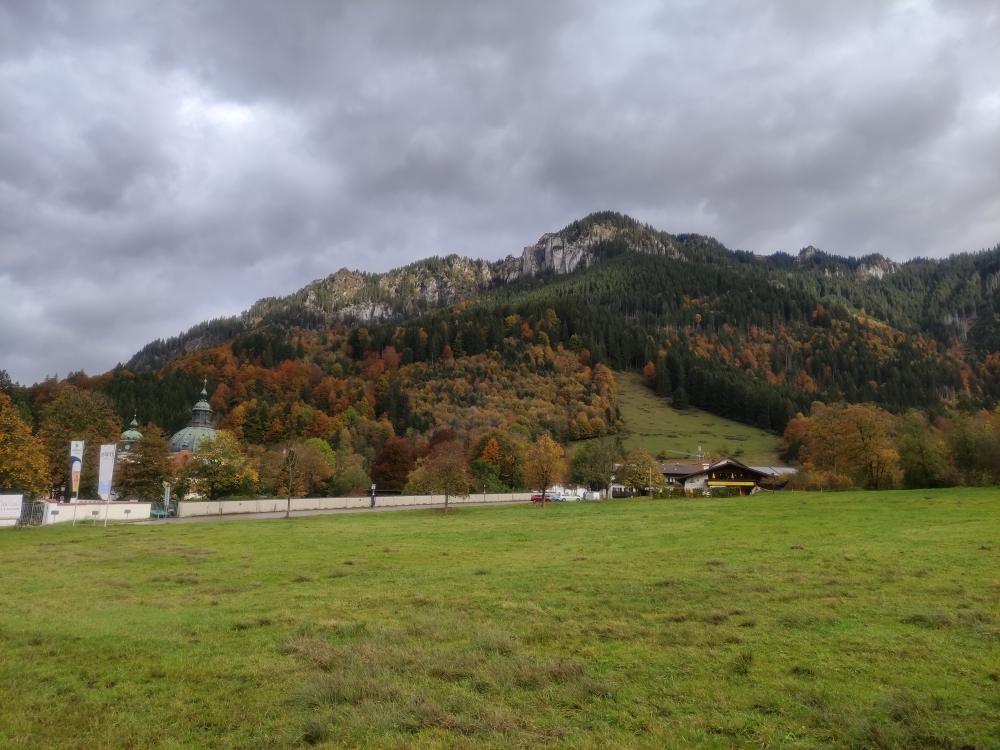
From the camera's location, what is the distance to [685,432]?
169 m

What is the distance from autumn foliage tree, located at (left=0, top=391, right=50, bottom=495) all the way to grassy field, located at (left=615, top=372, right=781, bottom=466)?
404ft

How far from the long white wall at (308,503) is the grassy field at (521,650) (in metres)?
40.8

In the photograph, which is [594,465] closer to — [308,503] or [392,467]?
[392,467]

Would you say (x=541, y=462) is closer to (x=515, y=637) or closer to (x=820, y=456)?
(x=820, y=456)

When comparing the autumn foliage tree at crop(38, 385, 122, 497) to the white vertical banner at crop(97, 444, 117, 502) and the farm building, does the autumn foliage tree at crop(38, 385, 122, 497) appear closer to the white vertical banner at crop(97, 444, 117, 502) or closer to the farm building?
the white vertical banner at crop(97, 444, 117, 502)

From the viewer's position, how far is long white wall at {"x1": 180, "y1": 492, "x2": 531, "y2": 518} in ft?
214

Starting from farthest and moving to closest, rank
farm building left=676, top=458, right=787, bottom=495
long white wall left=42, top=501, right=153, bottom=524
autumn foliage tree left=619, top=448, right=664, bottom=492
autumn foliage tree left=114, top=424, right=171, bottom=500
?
1. farm building left=676, top=458, right=787, bottom=495
2. autumn foliage tree left=619, top=448, right=664, bottom=492
3. autumn foliage tree left=114, top=424, right=171, bottom=500
4. long white wall left=42, top=501, right=153, bottom=524

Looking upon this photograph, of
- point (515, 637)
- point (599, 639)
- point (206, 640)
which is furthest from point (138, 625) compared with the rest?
point (599, 639)

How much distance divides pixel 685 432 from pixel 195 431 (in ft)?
399

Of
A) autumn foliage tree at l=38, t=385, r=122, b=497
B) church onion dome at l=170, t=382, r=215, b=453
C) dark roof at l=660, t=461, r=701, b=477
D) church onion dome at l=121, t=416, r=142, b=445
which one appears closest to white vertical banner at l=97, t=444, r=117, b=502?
autumn foliage tree at l=38, t=385, r=122, b=497

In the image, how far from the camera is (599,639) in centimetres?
1270

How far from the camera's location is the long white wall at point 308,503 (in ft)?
214

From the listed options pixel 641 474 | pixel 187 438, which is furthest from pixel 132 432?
pixel 641 474

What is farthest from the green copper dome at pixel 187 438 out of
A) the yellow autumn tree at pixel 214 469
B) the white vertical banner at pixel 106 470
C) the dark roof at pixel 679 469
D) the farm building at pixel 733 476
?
the farm building at pixel 733 476
